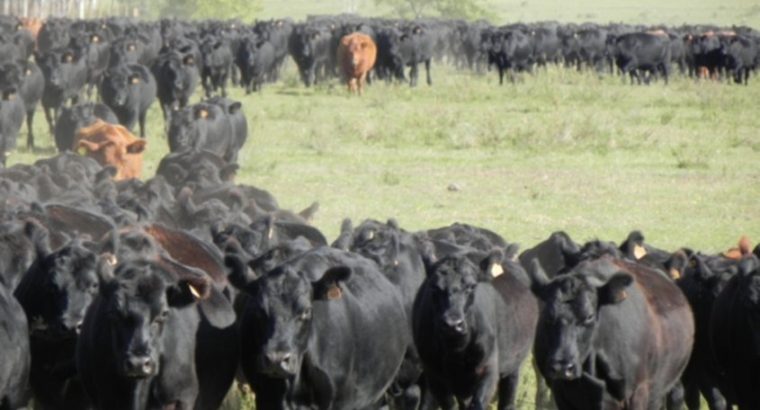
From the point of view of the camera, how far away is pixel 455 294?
7969mm

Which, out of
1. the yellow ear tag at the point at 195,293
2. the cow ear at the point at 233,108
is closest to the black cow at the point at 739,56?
the cow ear at the point at 233,108

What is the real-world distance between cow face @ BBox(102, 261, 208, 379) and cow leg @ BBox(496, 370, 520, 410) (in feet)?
8.25

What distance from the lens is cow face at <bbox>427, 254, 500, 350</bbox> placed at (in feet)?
26.0

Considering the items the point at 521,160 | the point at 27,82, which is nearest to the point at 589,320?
the point at 521,160

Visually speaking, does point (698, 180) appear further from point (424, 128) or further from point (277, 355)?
point (277, 355)

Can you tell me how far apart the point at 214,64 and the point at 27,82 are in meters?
9.36

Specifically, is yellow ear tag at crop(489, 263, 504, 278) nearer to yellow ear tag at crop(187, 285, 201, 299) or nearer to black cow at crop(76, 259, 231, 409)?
black cow at crop(76, 259, 231, 409)

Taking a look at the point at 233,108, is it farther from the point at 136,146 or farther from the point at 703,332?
the point at 703,332

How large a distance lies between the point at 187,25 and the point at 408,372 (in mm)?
35989

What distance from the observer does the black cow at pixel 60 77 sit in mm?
23188

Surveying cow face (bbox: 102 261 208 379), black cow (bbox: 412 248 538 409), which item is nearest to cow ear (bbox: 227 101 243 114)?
black cow (bbox: 412 248 538 409)

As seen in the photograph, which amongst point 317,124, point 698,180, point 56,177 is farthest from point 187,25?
point 56,177

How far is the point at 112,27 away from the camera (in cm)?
4025

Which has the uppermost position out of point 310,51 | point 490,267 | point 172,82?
point 490,267
